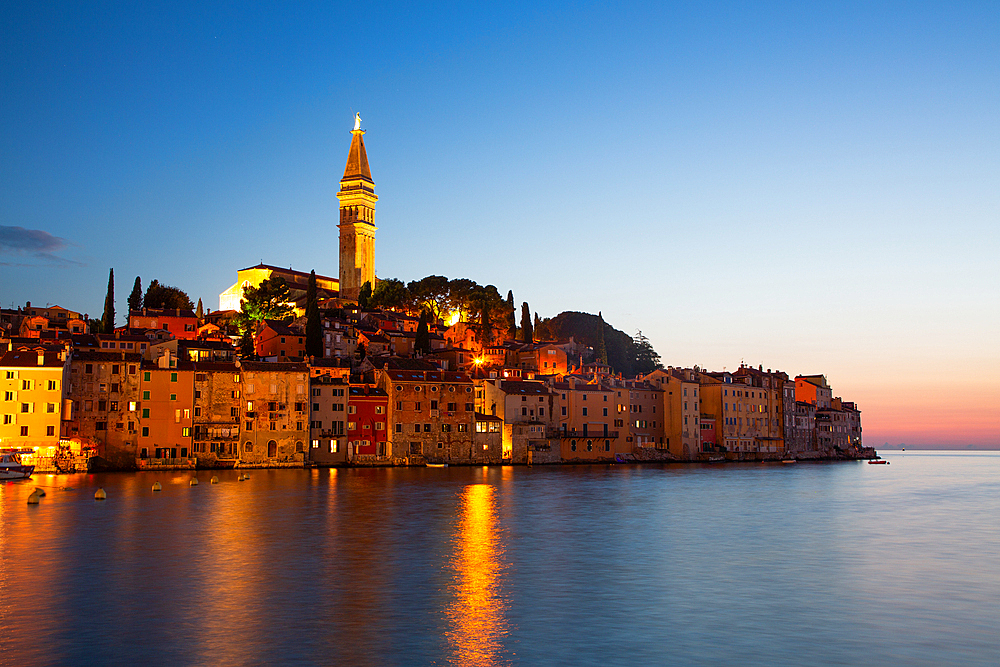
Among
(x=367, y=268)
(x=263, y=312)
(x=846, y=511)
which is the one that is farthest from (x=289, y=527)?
(x=367, y=268)

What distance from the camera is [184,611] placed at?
19.0 m

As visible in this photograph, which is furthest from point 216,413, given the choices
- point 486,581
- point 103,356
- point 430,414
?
point 486,581

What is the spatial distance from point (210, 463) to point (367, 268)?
7617cm

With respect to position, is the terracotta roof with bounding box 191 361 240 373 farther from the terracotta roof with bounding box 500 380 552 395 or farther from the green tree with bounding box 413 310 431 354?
the green tree with bounding box 413 310 431 354

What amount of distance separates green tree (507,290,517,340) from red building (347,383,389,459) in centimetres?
4525

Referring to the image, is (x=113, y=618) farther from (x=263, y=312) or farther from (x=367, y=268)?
(x=367, y=268)

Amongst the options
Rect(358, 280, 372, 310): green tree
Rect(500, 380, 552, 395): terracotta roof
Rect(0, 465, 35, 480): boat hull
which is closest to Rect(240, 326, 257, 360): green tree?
Rect(500, 380, 552, 395): terracotta roof

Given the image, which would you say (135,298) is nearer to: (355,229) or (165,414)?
(165,414)

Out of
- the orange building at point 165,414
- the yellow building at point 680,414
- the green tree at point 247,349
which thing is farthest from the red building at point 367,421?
the yellow building at point 680,414

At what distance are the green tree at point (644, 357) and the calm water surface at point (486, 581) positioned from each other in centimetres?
10504

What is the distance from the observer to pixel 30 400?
61.3m

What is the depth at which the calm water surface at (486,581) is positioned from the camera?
1648cm

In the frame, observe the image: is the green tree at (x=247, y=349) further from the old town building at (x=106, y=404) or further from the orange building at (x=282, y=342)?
the old town building at (x=106, y=404)

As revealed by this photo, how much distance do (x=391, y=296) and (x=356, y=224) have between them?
27.3 m
